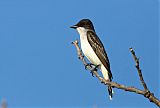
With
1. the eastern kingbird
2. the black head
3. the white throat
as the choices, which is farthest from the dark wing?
the black head

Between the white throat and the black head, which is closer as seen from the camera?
the white throat

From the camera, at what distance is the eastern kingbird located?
1149 cm

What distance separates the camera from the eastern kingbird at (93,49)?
11.5 metres

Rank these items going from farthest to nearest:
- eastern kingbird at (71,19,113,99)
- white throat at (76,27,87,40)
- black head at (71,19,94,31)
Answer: black head at (71,19,94,31), white throat at (76,27,87,40), eastern kingbird at (71,19,113,99)

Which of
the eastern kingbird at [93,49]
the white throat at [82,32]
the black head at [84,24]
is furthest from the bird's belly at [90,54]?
the black head at [84,24]

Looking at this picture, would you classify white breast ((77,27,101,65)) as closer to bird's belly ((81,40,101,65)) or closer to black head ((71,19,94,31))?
bird's belly ((81,40,101,65))

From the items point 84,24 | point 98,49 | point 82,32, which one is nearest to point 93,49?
point 98,49

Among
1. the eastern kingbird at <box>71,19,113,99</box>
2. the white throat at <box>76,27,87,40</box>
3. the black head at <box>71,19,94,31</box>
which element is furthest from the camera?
the black head at <box>71,19,94,31</box>

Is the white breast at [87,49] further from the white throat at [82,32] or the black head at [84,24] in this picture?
the black head at [84,24]

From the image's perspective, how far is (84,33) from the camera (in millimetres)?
12211

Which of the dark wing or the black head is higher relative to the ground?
the black head

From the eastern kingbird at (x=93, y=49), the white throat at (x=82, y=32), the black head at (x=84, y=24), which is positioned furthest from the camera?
the black head at (x=84, y=24)

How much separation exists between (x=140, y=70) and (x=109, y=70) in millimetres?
6491

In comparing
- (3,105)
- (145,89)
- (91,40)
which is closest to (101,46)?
(91,40)
